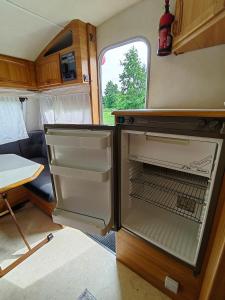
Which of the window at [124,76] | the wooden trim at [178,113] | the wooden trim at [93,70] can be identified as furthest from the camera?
the wooden trim at [93,70]

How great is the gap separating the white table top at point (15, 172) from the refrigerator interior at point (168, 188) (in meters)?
0.88

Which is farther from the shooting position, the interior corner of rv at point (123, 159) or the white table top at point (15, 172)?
the white table top at point (15, 172)

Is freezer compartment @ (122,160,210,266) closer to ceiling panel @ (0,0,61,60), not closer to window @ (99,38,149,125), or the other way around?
window @ (99,38,149,125)

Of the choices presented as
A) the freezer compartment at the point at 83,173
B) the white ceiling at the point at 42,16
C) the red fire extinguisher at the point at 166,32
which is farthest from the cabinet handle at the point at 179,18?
the freezer compartment at the point at 83,173

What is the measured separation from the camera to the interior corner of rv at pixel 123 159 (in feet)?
2.65

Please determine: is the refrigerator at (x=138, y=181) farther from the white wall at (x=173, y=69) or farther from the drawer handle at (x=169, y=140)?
the white wall at (x=173, y=69)

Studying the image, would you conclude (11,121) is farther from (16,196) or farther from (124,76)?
(124,76)

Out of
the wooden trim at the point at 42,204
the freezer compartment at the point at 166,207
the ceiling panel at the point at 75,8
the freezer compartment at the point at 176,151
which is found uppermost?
the ceiling panel at the point at 75,8


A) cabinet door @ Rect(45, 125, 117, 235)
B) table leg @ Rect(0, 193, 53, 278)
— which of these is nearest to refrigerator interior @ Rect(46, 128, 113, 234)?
cabinet door @ Rect(45, 125, 117, 235)

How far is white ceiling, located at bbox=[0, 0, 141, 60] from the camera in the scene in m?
1.48

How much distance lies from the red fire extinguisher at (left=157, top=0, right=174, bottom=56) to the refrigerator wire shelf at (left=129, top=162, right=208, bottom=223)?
106 centimetres

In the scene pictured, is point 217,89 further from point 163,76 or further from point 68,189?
point 68,189

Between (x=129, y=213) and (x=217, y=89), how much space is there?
1271 mm

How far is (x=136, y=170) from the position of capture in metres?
1.28
